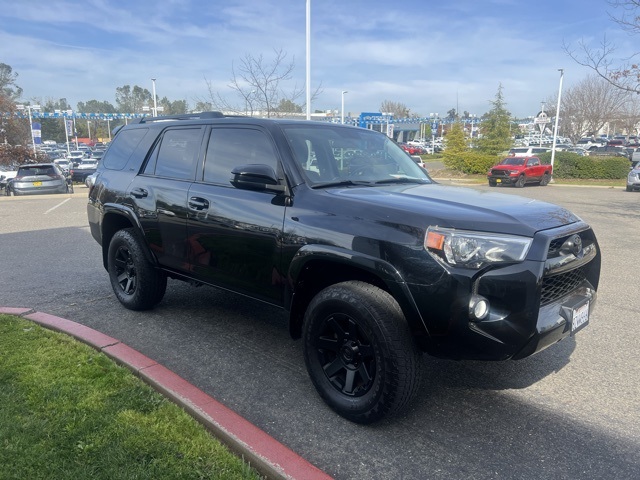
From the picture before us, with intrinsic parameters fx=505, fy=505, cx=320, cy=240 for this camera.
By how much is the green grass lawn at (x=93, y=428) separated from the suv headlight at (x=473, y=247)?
60.2 inches

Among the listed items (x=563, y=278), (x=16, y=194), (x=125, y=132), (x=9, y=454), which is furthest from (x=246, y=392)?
(x=16, y=194)

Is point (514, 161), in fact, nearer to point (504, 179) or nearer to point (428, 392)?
point (504, 179)

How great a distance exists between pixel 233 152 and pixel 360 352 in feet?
6.49

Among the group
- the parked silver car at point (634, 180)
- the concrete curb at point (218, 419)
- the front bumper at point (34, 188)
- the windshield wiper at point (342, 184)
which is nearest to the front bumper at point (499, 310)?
the concrete curb at point (218, 419)

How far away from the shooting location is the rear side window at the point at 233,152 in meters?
3.90

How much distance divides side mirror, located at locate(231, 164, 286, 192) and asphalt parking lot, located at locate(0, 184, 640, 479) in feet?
4.73

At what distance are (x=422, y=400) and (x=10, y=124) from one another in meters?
31.9

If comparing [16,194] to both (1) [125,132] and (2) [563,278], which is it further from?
(2) [563,278]

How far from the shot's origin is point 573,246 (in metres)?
3.10

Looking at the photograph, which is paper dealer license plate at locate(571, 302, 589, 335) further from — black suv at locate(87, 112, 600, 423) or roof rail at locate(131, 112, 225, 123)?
roof rail at locate(131, 112, 225, 123)

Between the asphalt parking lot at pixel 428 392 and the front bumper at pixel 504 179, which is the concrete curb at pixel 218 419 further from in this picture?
the front bumper at pixel 504 179

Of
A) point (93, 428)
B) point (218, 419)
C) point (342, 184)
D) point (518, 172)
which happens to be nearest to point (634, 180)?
point (518, 172)

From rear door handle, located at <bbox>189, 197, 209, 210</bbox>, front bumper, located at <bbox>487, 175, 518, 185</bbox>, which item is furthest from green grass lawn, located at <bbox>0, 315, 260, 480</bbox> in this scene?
front bumper, located at <bbox>487, 175, 518, 185</bbox>

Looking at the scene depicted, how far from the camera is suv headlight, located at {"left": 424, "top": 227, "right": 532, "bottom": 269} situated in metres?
2.75
